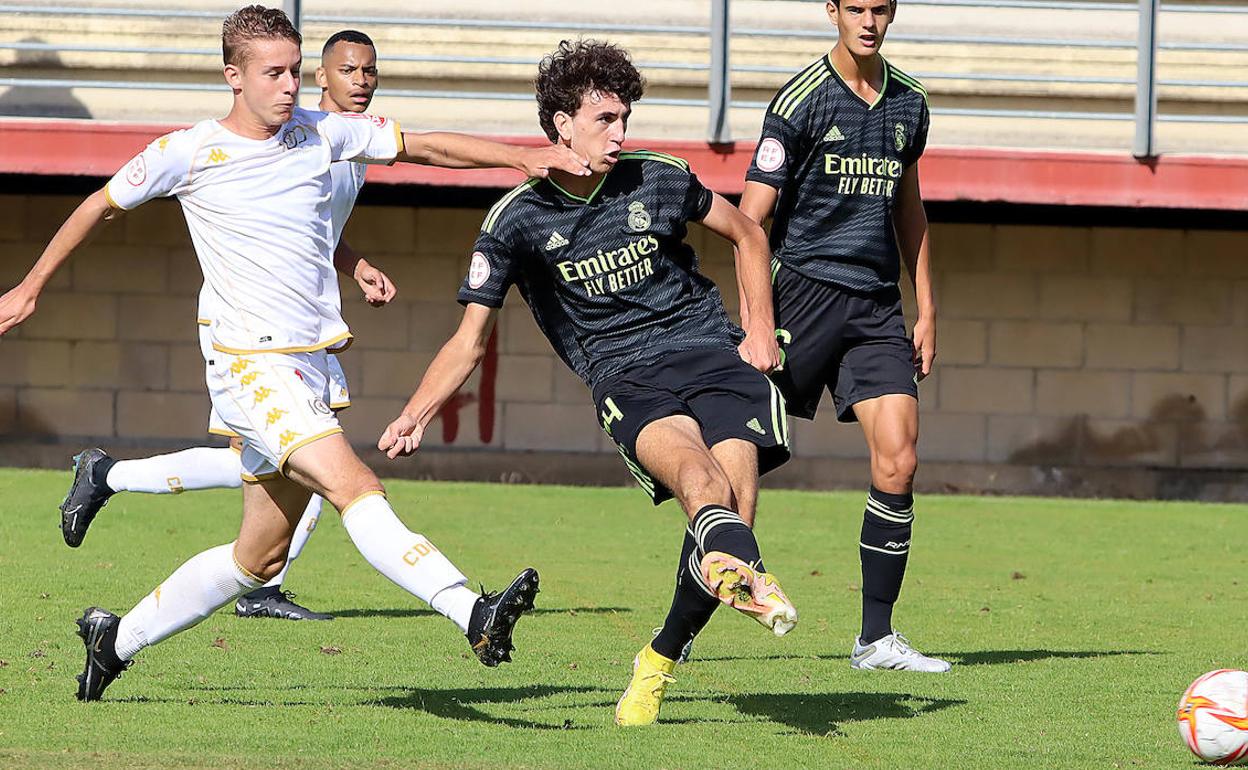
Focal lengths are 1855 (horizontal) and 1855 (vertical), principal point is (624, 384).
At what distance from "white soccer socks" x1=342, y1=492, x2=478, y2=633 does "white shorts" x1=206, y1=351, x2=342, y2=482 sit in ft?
0.92

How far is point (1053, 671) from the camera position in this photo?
6465 mm

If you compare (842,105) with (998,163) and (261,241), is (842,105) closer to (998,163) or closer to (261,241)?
(261,241)

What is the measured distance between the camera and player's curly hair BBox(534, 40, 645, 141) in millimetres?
5422

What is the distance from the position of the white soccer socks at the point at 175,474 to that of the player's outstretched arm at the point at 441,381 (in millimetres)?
2156

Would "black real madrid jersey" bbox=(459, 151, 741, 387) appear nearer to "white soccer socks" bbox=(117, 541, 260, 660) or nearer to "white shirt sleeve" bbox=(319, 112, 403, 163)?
"white shirt sleeve" bbox=(319, 112, 403, 163)

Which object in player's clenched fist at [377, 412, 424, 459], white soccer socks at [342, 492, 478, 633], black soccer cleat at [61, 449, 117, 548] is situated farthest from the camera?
black soccer cleat at [61, 449, 117, 548]

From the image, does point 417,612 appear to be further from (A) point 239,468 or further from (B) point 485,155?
(B) point 485,155

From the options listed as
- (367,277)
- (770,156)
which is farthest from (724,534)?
(367,277)

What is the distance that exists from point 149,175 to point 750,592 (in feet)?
7.11

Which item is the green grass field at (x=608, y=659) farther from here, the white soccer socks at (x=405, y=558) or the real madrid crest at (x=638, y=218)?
the real madrid crest at (x=638, y=218)

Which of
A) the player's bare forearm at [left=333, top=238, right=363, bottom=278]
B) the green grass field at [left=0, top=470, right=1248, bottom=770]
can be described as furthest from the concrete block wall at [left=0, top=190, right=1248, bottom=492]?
the player's bare forearm at [left=333, top=238, right=363, bottom=278]

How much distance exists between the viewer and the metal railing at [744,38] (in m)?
12.9

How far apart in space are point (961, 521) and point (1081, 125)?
4.16m

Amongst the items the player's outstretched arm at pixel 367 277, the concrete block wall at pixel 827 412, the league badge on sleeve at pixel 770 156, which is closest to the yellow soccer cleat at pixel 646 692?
the player's outstretched arm at pixel 367 277
